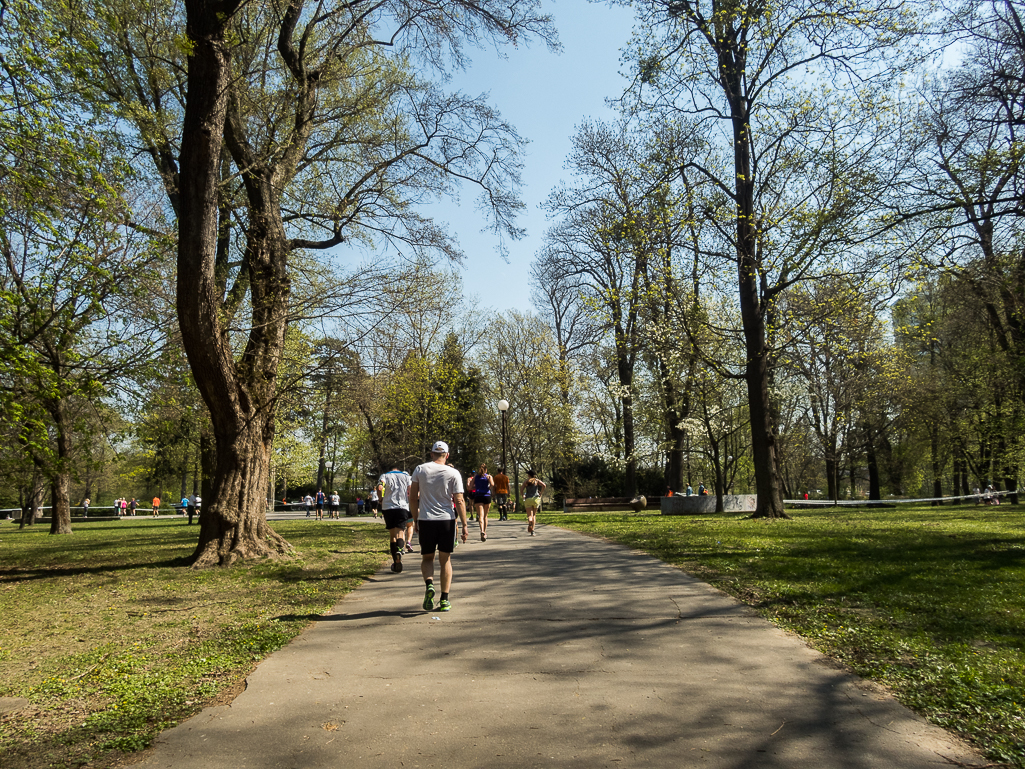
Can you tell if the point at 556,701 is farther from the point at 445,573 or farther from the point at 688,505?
the point at 688,505

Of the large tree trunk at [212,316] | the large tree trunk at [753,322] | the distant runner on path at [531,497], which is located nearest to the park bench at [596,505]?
the large tree trunk at [753,322]

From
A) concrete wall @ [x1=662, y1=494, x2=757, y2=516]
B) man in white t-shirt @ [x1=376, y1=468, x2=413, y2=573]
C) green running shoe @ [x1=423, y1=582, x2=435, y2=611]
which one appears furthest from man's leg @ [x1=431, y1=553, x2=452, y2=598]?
concrete wall @ [x1=662, y1=494, x2=757, y2=516]

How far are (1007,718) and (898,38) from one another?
14.9 metres

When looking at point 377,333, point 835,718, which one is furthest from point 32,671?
point 377,333

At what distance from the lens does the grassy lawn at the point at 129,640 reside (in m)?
3.91

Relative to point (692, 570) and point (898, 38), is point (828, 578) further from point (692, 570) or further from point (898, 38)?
point (898, 38)

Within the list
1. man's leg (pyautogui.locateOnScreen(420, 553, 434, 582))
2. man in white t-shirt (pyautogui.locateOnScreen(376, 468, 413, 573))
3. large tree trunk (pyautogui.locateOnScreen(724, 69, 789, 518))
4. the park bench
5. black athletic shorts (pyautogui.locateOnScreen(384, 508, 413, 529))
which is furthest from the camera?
the park bench

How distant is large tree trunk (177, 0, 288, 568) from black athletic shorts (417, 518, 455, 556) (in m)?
5.76

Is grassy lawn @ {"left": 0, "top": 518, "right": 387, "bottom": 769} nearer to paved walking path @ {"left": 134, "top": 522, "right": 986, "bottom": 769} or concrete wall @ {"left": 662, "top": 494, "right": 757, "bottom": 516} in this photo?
paved walking path @ {"left": 134, "top": 522, "right": 986, "bottom": 769}

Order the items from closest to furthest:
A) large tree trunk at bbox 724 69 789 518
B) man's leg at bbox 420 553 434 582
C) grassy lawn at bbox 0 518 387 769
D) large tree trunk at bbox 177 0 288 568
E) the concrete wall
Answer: grassy lawn at bbox 0 518 387 769 → man's leg at bbox 420 553 434 582 → large tree trunk at bbox 177 0 288 568 → large tree trunk at bbox 724 69 789 518 → the concrete wall

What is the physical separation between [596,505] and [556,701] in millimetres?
27994

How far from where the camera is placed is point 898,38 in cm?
1420

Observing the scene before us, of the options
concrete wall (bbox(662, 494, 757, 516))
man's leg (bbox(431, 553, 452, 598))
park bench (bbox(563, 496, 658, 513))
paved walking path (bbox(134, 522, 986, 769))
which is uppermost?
man's leg (bbox(431, 553, 452, 598))

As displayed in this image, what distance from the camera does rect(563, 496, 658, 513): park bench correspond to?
3175cm
